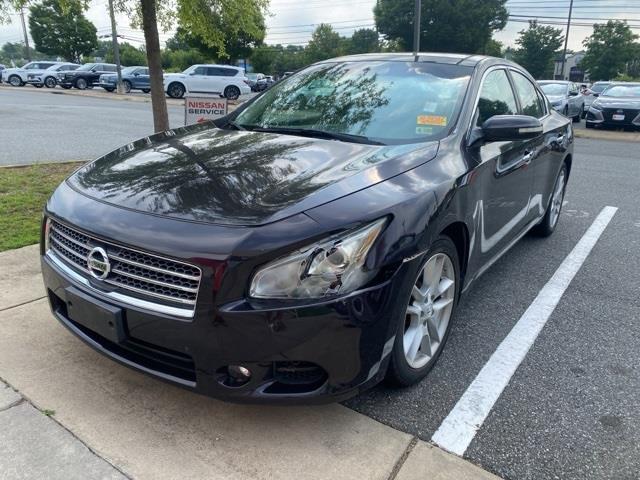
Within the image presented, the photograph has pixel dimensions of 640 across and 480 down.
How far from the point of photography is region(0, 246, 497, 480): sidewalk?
2135 mm

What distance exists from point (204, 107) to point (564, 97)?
12.6m

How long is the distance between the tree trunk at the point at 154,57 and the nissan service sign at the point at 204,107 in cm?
54

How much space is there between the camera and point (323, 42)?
75.8m

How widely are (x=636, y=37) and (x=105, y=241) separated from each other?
7351 cm

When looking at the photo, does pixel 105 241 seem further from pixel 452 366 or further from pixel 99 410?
pixel 452 366

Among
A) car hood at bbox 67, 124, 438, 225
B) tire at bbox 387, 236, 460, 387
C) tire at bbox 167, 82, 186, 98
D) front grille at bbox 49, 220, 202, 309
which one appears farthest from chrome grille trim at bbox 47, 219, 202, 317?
tire at bbox 167, 82, 186, 98

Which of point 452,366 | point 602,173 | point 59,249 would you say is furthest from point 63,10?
point 602,173

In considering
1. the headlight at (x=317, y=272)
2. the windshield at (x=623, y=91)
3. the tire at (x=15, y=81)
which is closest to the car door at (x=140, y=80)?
the tire at (x=15, y=81)

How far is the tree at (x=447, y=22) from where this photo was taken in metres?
46.3

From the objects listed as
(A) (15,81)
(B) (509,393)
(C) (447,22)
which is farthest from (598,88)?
(A) (15,81)

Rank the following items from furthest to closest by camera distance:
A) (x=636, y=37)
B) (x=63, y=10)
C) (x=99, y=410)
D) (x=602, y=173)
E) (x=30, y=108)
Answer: (x=636, y=37) → (x=30, y=108) → (x=602, y=173) → (x=63, y=10) → (x=99, y=410)

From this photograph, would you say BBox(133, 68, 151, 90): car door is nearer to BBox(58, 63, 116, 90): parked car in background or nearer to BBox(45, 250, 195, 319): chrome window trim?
BBox(58, 63, 116, 90): parked car in background

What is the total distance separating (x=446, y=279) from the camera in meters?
2.82

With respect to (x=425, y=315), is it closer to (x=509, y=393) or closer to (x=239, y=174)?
(x=509, y=393)
